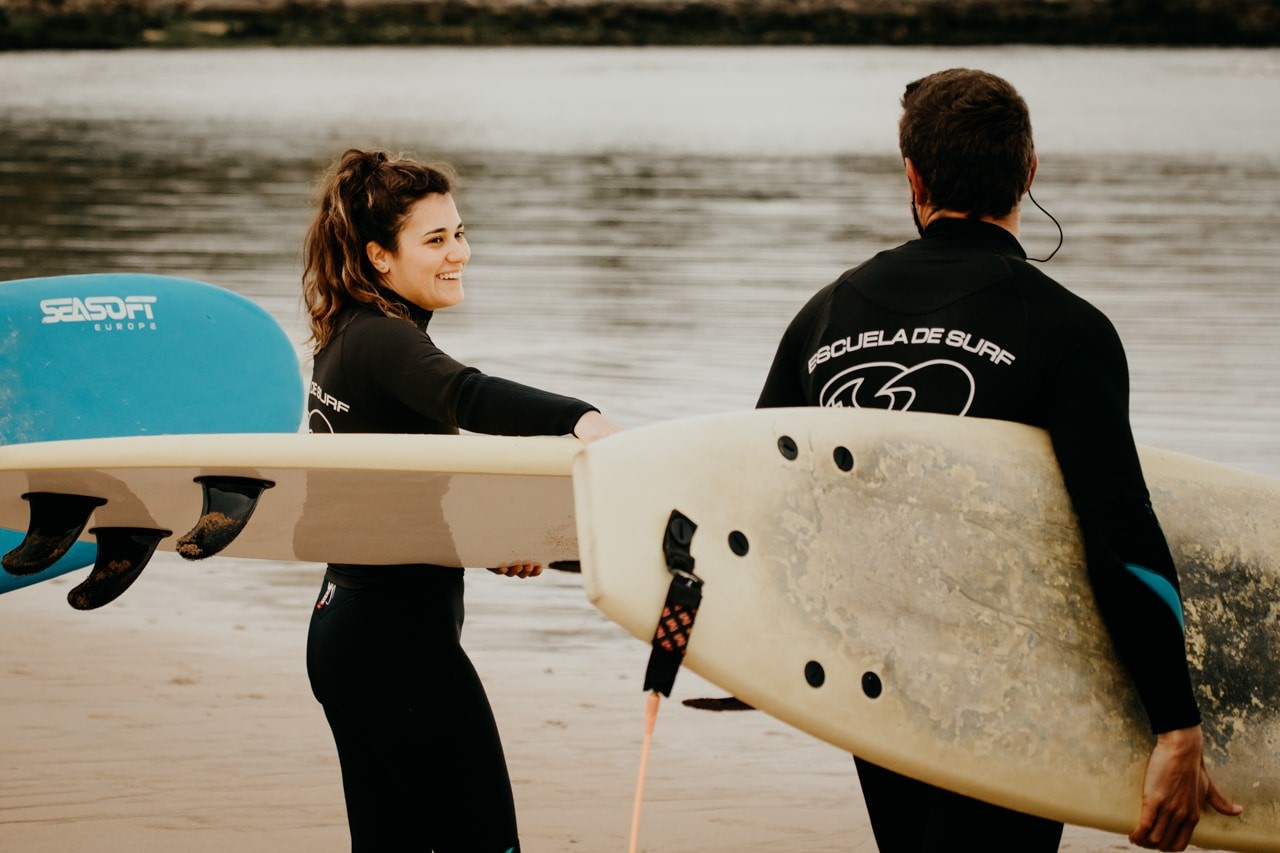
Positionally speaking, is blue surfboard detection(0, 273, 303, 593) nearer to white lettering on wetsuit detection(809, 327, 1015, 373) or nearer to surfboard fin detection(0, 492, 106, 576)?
surfboard fin detection(0, 492, 106, 576)

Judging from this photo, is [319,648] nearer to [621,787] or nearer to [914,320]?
[914,320]

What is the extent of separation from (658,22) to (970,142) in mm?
63489

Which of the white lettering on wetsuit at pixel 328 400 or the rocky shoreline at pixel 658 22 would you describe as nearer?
the white lettering on wetsuit at pixel 328 400

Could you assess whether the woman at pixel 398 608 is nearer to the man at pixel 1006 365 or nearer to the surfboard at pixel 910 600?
the surfboard at pixel 910 600

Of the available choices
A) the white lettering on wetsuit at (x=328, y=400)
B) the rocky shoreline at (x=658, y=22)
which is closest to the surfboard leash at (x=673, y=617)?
the white lettering on wetsuit at (x=328, y=400)

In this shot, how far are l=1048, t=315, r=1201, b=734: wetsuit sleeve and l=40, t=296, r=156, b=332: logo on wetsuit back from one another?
2.99 m

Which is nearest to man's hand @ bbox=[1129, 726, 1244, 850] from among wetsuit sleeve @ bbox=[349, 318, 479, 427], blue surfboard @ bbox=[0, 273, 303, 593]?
wetsuit sleeve @ bbox=[349, 318, 479, 427]

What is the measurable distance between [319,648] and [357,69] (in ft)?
152

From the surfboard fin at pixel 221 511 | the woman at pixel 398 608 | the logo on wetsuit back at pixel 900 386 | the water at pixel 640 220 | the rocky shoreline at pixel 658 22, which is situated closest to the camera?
the logo on wetsuit back at pixel 900 386

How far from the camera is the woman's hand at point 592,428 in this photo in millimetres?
2230

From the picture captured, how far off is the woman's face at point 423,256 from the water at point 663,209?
64cm

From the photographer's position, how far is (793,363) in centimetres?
221

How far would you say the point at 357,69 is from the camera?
46.7m

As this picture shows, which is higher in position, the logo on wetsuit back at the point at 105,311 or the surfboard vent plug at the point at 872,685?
the surfboard vent plug at the point at 872,685
